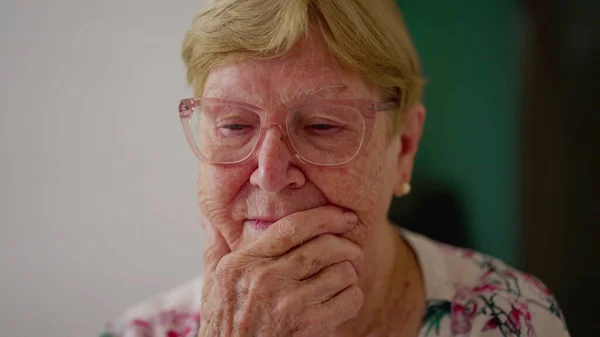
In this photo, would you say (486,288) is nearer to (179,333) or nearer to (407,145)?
(407,145)

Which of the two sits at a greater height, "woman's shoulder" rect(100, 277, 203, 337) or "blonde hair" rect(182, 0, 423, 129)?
"blonde hair" rect(182, 0, 423, 129)

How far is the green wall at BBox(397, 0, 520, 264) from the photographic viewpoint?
88.0 inches

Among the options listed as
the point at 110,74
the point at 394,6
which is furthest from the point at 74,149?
Answer: the point at 394,6

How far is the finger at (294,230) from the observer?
3.99 feet

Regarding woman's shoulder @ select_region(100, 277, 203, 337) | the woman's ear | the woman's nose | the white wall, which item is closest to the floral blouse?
woman's shoulder @ select_region(100, 277, 203, 337)

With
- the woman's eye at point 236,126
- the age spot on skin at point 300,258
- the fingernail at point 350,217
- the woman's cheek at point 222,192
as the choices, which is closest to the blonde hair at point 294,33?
the woman's eye at point 236,126

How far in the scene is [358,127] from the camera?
1324mm

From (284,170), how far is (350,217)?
230mm

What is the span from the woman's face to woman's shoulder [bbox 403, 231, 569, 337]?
0.43 metres

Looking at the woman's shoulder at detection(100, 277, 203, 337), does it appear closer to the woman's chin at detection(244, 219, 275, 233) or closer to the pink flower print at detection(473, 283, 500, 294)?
the woman's chin at detection(244, 219, 275, 233)

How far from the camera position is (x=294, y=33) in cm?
122

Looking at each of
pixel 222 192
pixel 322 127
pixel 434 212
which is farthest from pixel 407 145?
pixel 434 212

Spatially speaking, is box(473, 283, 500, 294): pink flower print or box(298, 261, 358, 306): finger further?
box(473, 283, 500, 294): pink flower print

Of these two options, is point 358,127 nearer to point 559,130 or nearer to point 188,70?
point 188,70
